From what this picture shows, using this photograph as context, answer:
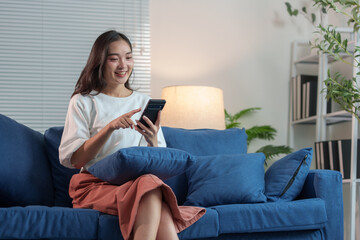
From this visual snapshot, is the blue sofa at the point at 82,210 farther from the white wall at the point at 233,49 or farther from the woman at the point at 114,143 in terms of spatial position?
the white wall at the point at 233,49

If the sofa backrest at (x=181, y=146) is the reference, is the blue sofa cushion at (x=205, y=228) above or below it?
below

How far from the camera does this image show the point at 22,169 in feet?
Answer: 7.50

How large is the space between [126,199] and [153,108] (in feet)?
1.41

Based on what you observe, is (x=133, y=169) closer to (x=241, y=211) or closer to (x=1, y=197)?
(x=241, y=211)

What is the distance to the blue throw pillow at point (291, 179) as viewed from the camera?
2434 millimetres

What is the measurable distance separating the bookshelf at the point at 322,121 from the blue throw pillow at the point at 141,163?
179 centimetres

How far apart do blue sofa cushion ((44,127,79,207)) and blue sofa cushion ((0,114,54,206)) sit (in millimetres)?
39

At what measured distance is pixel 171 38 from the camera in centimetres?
413

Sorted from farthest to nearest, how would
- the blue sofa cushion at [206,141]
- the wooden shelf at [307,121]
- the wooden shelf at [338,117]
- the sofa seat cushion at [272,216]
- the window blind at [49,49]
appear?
the window blind at [49,49] < the wooden shelf at [307,121] < the wooden shelf at [338,117] < the blue sofa cushion at [206,141] < the sofa seat cushion at [272,216]

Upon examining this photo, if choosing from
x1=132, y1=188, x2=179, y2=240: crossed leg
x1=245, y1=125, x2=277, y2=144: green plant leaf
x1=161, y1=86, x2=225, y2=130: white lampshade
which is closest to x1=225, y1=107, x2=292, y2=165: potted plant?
x1=245, y1=125, x2=277, y2=144: green plant leaf

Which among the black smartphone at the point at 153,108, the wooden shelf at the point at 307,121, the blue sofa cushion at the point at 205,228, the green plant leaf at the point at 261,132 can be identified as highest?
the black smartphone at the point at 153,108

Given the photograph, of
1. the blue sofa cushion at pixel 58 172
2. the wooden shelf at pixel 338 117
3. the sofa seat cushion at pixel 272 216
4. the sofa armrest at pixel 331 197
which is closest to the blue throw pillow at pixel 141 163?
the sofa seat cushion at pixel 272 216

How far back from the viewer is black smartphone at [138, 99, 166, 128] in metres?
2.04

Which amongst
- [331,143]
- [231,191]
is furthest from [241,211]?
[331,143]
